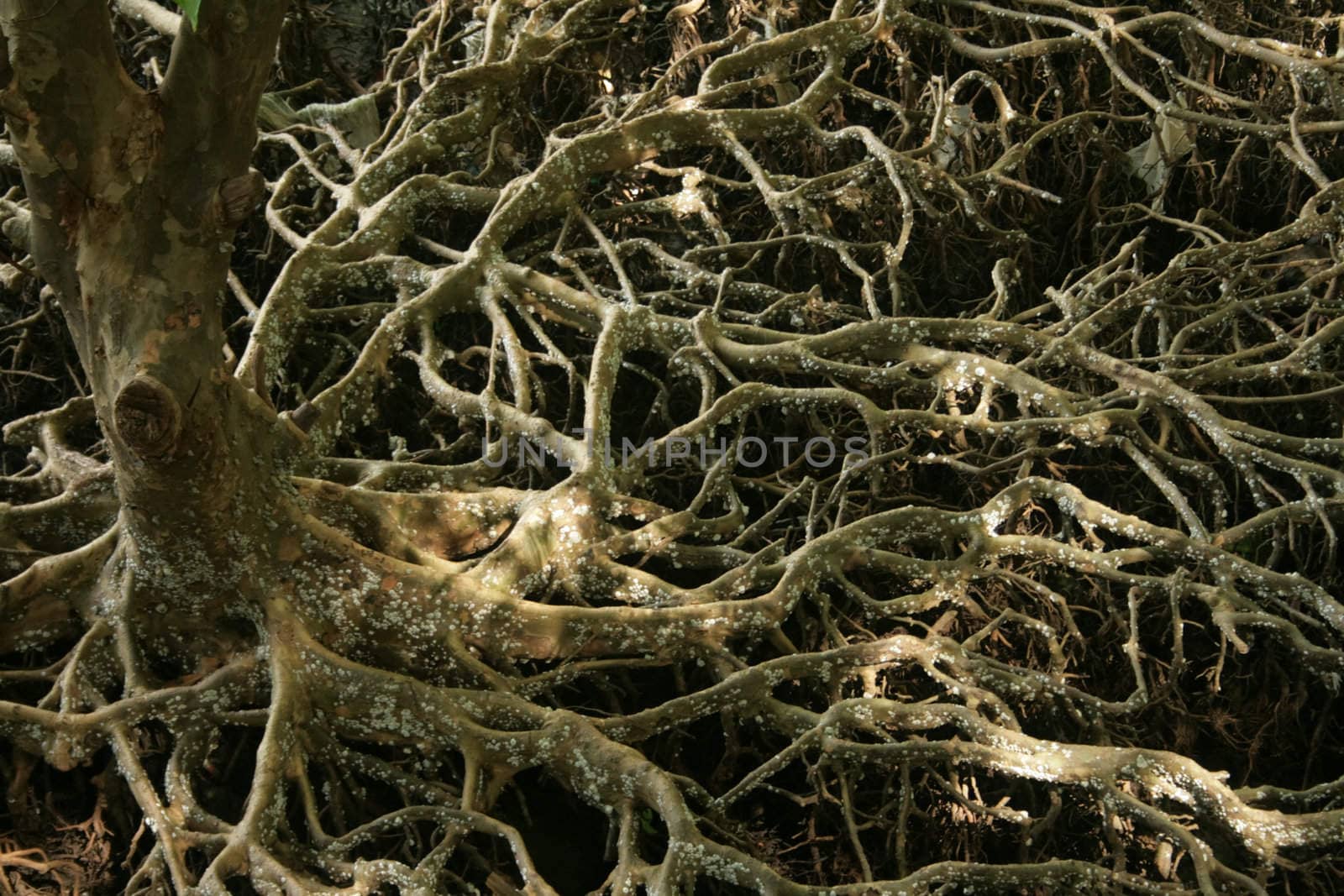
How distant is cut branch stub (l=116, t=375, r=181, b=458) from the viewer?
6.77 feet

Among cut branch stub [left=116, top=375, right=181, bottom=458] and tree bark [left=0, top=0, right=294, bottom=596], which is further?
cut branch stub [left=116, top=375, right=181, bottom=458]

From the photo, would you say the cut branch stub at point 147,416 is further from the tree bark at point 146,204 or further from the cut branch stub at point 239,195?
the cut branch stub at point 239,195

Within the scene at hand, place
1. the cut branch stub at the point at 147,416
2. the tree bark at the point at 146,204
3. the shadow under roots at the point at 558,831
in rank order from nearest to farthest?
the tree bark at the point at 146,204, the cut branch stub at the point at 147,416, the shadow under roots at the point at 558,831

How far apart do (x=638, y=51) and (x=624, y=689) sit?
7.73ft

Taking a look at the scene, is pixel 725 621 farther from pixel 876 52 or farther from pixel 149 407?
pixel 876 52

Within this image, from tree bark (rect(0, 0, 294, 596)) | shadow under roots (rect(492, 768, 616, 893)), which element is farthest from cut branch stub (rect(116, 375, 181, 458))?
shadow under roots (rect(492, 768, 616, 893))

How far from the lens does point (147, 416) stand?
2088 mm

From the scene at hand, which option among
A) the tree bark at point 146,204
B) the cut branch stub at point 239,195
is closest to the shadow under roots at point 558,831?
the tree bark at point 146,204

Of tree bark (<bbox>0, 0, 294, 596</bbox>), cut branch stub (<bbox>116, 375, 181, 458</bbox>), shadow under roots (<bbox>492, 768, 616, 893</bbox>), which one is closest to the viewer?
tree bark (<bbox>0, 0, 294, 596</bbox>)

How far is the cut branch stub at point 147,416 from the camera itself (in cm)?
206

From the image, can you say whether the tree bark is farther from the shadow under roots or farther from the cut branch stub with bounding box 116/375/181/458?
the shadow under roots

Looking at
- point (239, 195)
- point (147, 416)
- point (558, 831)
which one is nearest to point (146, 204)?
point (239, 195)

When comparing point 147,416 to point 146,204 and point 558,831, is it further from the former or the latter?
point 558,831

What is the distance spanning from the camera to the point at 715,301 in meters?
3.41
